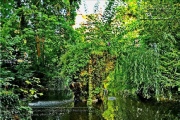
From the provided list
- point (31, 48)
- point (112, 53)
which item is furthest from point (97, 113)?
point (112, 53)

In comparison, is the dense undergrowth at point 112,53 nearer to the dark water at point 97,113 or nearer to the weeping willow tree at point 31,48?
the weeping willow tree at point 31,48

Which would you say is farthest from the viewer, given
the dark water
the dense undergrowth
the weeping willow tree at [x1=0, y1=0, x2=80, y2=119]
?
the dark water

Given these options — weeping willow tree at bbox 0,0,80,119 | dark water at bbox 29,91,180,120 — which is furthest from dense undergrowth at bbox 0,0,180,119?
dark water at bbox 29,91,180,120

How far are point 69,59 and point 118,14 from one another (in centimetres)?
145

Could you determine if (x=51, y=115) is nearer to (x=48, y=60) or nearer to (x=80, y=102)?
(x=48, y=60)

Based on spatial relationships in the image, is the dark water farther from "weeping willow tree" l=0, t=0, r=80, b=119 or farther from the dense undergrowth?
the dense undergrowth

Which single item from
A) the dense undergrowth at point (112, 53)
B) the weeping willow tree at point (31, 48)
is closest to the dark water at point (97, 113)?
the weeping willow tree at point (31, 48)

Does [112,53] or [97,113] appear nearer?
[112,53]

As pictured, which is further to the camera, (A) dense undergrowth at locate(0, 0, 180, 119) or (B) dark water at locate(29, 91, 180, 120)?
(B) dark water at locate(29, 91, 180, 120)

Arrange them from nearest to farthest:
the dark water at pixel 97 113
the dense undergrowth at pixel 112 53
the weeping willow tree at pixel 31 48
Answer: the dense undergrowth at pixel 112 53, the weeping willow tree at pixel 31 48, the dark water at pixel 97 113

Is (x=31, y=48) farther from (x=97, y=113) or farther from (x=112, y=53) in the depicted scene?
(x=112, y=53)

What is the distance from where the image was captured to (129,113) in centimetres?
837

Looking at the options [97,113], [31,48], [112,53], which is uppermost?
[31,48]

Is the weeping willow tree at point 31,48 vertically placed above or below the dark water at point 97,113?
above
